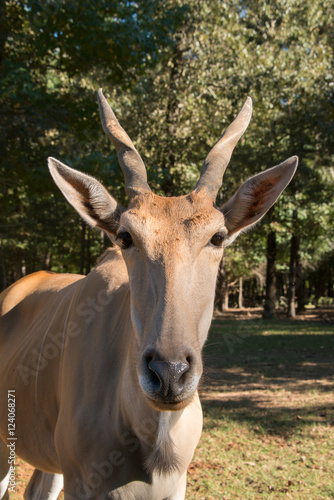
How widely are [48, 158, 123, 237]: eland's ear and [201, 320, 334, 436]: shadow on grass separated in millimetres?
1225

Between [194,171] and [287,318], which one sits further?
[287,318]

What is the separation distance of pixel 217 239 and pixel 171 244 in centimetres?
40

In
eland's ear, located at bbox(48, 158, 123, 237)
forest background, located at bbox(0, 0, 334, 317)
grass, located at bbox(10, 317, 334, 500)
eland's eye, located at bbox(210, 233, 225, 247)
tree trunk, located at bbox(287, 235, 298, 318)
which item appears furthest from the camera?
tree trunk, located at bbox(287, 235, 298, 318)

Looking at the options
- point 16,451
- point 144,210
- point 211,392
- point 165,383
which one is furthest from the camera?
point 211,392

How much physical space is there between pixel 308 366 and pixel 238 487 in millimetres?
6517

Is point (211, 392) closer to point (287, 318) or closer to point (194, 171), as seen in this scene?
point (194, 171)

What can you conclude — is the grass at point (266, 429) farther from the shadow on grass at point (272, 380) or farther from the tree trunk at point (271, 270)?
the tree trunk at point (271, 270)

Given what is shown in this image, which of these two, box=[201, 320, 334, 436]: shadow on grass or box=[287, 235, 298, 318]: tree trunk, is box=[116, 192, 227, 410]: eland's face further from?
box=[287, 235, 298, 318]: tree trunk

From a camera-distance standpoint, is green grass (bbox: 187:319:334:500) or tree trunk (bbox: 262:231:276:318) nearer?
green grass (bbox: 187:319:334:500)

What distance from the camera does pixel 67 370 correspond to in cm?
330

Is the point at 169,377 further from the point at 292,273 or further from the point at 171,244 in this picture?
the point at 292,273

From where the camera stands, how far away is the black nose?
7.06 ft

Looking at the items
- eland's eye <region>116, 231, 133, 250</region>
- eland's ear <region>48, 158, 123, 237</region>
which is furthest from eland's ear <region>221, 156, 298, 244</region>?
eland's ear <region>48, 158, 123, 237</region>

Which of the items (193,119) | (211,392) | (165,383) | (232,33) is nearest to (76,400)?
(165,383)
